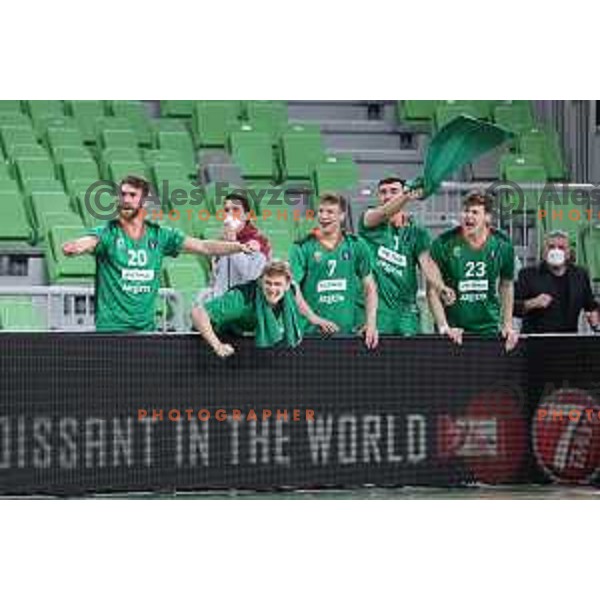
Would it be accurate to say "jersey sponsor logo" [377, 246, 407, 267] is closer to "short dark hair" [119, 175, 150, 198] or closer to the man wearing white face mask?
the man wearing white face mask

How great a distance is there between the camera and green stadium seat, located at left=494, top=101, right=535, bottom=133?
12.0 metres

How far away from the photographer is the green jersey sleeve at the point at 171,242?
11.6 metres

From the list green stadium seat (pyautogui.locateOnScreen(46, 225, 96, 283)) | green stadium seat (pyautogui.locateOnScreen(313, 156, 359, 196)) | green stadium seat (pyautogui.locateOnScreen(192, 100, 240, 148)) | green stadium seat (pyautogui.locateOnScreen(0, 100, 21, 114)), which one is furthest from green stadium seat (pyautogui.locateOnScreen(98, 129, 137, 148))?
green stadium seat (pyautogui.locateOnScreen(313, 156, 359, 196))

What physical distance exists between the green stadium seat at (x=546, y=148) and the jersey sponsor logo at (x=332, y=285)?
1076 mm

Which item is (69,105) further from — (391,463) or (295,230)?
(391,463)

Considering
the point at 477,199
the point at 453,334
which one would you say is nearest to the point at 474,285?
the point at 453,334

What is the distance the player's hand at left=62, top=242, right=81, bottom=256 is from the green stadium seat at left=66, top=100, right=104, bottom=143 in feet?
1.97

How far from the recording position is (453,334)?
11781 millimetres

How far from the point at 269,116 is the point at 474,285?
1246 millimetres

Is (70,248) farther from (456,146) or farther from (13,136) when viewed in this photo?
(456,146)

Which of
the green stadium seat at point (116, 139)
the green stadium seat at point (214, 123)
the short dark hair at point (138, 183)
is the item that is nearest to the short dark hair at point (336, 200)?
the green stadium seat at point (214, 123)

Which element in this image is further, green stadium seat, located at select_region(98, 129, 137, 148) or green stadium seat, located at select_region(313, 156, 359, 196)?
green stadium seat, located at select_region(98, 129, 137, 148)

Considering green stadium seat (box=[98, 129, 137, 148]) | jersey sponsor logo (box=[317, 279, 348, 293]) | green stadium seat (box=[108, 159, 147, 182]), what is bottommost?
jersey sponsor logo (box=[317, 279, 348, 293])

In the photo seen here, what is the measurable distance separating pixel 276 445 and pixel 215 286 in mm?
772
